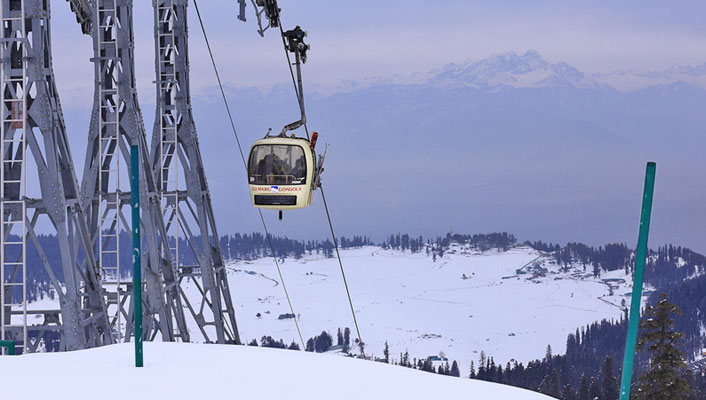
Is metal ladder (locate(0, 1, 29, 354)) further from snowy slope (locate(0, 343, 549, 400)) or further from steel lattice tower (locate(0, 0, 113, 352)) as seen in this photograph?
snowy slope (locate(0, 343, 549, 400))

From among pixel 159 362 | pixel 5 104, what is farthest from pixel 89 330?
pixel 159 362

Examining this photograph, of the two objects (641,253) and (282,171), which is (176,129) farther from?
(641,253)

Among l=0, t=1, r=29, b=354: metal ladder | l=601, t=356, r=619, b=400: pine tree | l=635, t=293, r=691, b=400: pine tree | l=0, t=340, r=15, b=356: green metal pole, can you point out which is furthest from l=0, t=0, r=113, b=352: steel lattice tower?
l=601, t=356, r=619, b=400: pine tree

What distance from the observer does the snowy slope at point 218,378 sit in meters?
11.7

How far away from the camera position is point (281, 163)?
24203 millimetres

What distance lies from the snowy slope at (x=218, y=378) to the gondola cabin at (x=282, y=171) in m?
9.78

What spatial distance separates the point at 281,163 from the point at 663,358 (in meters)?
24.3

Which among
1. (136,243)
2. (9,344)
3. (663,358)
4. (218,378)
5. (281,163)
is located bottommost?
(663,358)

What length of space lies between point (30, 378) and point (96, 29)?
14608mm

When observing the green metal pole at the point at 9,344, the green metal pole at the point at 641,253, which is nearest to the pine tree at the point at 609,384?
the green metal pole at the point at 641,253

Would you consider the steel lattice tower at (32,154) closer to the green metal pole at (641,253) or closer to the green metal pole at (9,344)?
the green metal pole at (9,344)

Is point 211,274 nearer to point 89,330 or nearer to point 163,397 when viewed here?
point 89,330

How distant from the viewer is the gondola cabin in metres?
24.2

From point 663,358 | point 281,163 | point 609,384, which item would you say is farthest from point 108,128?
point 609,384
